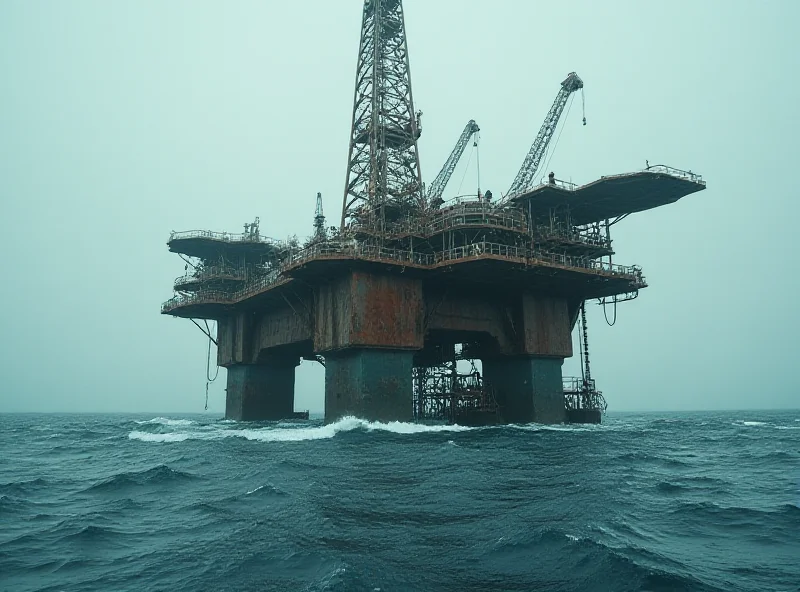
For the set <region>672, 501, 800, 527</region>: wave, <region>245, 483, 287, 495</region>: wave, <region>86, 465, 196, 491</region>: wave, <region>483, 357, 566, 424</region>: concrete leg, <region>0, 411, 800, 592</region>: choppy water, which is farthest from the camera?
<region>483, 357, 566, 424</region>: concrete leg

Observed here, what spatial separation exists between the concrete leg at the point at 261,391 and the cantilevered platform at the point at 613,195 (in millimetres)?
27856

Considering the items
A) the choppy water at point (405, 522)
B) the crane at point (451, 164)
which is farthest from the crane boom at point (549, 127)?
the choppy water at point (405, 522)

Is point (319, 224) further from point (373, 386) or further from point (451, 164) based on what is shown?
point (373, 386)

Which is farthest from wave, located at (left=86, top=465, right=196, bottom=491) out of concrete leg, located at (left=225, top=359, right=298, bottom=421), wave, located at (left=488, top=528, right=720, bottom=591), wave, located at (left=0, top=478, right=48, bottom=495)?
concrete leg, located at (left=225, top=359, right=298, bottom=421)

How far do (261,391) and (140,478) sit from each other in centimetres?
3579

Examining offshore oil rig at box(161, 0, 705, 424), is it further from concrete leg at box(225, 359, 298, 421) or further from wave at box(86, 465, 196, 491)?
wave at box(86, 465, 196, 491)

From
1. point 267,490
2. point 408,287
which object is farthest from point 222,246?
point 267,490

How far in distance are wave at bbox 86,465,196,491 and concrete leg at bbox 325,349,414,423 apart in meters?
16.0

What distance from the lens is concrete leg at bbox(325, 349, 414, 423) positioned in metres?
35.5

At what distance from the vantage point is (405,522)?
12.1 m

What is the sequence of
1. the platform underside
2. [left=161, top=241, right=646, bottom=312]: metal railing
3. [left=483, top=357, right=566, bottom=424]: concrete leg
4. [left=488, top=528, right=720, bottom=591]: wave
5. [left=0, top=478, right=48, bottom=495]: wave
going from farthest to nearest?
[left=483, top=357, right=566, bottom=424]: concrete leg
the platform underside
[left=161, top=241, right=646, bottom=312]: metal railing
[left=0, top=478, right=48, bottom=495]: wave
[left=488, top=528, right=720, bottom=591]: wave

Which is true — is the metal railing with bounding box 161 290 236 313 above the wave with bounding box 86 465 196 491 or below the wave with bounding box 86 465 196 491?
above

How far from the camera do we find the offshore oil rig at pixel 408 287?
36.5 meters

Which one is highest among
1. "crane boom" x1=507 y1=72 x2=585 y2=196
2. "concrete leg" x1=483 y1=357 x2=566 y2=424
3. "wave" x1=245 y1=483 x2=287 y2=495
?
"crane boom" x1=507 y1=72 x2=585 y2=196
